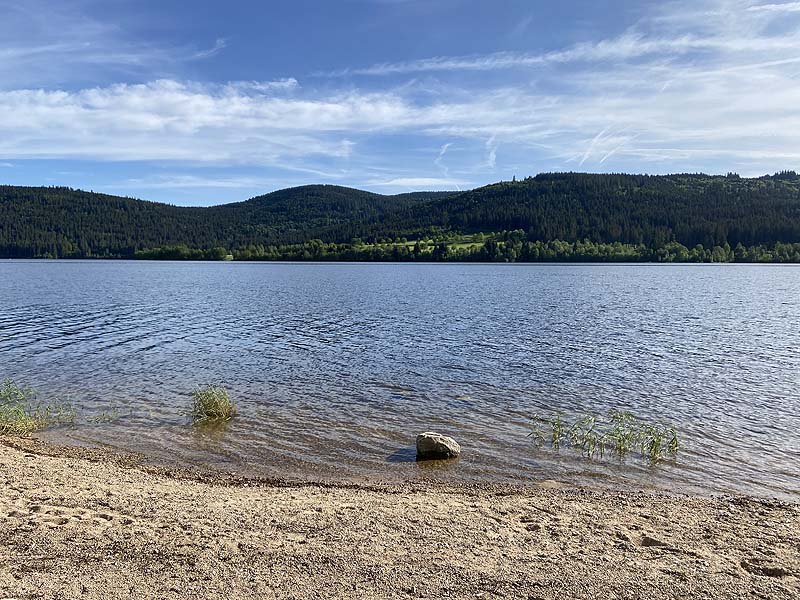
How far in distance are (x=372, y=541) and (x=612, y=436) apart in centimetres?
1003

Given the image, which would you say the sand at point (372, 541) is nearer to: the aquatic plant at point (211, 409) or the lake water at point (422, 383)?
the lake water at point (422, 383)

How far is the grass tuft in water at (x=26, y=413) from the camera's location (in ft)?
57.1

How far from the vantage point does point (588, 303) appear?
204ft

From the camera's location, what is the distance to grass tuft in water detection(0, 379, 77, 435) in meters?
17.4

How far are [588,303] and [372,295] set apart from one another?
86.6 ft

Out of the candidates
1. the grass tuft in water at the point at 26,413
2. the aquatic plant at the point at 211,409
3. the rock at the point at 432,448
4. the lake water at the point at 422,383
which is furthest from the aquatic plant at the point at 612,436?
the grass tuft in water at the point at 26,413

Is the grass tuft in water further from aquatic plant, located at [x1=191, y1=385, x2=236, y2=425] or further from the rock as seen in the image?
the rock

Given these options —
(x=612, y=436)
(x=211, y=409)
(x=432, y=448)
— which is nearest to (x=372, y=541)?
(x=432, y=448)

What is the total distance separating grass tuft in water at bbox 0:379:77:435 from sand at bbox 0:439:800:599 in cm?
481

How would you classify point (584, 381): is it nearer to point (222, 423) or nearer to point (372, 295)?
point (222, 423)

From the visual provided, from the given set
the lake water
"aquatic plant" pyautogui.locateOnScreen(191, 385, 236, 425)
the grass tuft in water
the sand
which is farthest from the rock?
the grass tuft in water

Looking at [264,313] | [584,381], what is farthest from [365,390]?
[264,313]

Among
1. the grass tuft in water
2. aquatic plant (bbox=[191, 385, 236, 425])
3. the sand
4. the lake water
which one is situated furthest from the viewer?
aquatic plant (bbox=[191, 385, 236, 425])

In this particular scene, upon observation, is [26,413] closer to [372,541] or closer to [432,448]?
[432,448]
